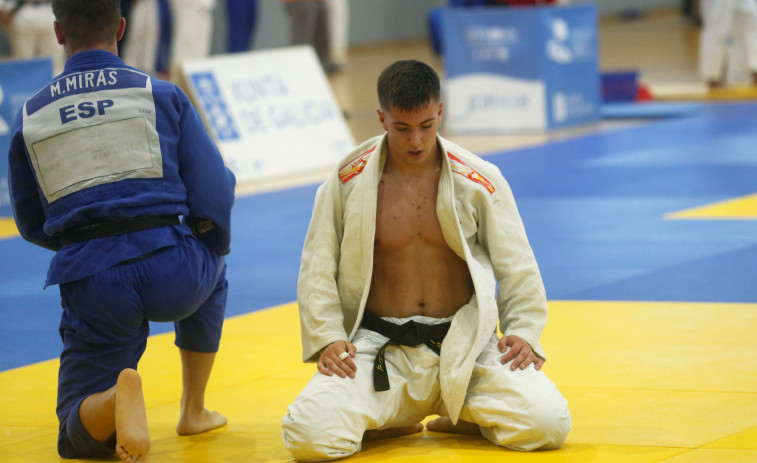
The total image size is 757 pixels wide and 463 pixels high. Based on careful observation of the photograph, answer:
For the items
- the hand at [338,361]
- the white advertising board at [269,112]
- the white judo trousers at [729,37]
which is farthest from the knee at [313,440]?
the white judo trousers at [729,37]

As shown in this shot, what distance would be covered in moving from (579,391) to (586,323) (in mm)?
978

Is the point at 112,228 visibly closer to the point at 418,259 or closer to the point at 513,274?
the point at 418,259

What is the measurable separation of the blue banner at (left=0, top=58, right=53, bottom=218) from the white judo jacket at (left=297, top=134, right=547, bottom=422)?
5.31 m

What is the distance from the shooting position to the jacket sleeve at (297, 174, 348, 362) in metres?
3.53

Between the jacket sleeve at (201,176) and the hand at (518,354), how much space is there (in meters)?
0.91

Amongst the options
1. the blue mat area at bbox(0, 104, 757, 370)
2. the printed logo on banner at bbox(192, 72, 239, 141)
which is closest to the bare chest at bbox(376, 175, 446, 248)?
the blue mat area at bbox(0, 104, 757, 370)

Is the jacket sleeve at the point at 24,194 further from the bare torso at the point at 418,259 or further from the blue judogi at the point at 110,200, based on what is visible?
the bare torso at the point at 418,259

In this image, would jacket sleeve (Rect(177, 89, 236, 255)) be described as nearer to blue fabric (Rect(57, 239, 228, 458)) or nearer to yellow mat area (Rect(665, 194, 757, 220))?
blue fabric (Rect(57, 239, 228, 458))

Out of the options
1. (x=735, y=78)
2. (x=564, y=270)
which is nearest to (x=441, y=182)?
(x=564, y=270)

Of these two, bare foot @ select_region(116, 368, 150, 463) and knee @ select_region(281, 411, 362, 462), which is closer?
bare foot @ select_region(116, 368, 150, 463)

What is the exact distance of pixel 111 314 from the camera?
341 centimetres

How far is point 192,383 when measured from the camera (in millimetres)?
3730

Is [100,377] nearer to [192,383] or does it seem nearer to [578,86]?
[192,383]

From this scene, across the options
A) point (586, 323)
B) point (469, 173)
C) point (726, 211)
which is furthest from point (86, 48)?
point (726, 211)
